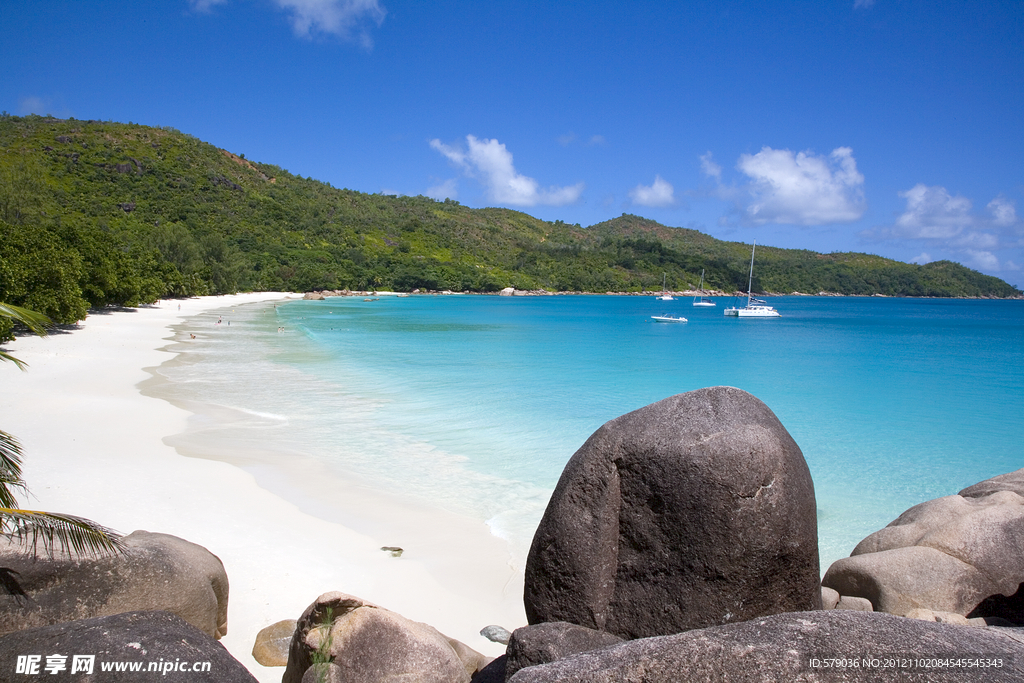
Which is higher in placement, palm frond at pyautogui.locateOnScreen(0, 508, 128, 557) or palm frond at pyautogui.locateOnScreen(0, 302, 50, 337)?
palm frond at pyautogui.locateOnScreen(0, 302, 50, 337)

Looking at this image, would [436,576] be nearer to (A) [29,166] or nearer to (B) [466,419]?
(B) [466,419]

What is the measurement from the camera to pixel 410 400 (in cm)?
2027

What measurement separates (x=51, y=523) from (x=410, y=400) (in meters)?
15.9

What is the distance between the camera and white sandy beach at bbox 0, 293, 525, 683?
6.85 metres

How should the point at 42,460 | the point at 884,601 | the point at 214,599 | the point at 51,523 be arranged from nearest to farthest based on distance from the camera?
1. the point at 51,523
2. the point at 214,599
3. the point at 884,601
4. the point at 42,460

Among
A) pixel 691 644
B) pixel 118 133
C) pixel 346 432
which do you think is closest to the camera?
pixel 691 644

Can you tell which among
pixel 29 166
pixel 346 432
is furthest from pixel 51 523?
pixel 29 166

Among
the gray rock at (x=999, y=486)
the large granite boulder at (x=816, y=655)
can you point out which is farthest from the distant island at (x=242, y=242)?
the gray rock at (x=999, y=486)

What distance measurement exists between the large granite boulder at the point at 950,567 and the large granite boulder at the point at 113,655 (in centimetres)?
549

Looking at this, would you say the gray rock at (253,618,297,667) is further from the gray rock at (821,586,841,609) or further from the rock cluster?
the gray rock at (821,586,841,609)

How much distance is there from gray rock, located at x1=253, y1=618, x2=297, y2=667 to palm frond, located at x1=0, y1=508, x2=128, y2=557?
4.81 feet

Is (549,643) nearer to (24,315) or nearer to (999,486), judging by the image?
(24,315)

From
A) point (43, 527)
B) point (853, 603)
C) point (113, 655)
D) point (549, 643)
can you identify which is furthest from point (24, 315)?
point (853, 603)

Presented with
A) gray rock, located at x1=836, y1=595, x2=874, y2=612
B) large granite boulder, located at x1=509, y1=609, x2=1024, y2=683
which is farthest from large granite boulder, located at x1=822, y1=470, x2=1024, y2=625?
large granite boulder, located at x1=509, y1=609, x2=1024, y2=683
